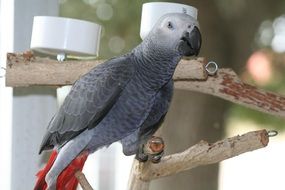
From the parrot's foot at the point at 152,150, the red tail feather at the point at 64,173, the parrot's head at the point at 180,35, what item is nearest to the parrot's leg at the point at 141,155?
the parrot's foot at the point at 152,150

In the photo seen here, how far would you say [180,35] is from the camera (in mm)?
747

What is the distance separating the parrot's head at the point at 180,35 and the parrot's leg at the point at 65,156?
0.23 meters

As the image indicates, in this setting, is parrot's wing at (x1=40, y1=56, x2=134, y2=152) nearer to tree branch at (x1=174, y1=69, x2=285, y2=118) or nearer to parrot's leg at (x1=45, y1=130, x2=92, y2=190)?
parrot's leg at (x1=45, y1=130, x2=92, y2=190)

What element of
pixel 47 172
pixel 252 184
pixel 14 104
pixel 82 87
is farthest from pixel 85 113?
pixel 252 184

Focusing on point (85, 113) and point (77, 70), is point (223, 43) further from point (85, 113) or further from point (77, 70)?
point (85, 113)

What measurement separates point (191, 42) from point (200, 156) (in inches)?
9.9

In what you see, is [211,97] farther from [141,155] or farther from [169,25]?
[169,25]

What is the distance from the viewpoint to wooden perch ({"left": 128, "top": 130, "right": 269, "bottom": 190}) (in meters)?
0.86

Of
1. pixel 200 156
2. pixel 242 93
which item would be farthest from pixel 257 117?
pixel 200 156

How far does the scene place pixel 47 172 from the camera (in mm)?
867

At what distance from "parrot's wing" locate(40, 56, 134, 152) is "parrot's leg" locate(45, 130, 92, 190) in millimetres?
17

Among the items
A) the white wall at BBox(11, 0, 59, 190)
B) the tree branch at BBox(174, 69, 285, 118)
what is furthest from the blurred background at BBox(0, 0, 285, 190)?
the tree branch at BBox(174, 69, 285, 118)

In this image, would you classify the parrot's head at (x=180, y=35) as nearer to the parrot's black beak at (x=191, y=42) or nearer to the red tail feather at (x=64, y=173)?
the parrot's black beak at (x=191, y=42)

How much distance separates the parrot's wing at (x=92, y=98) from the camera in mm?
803
